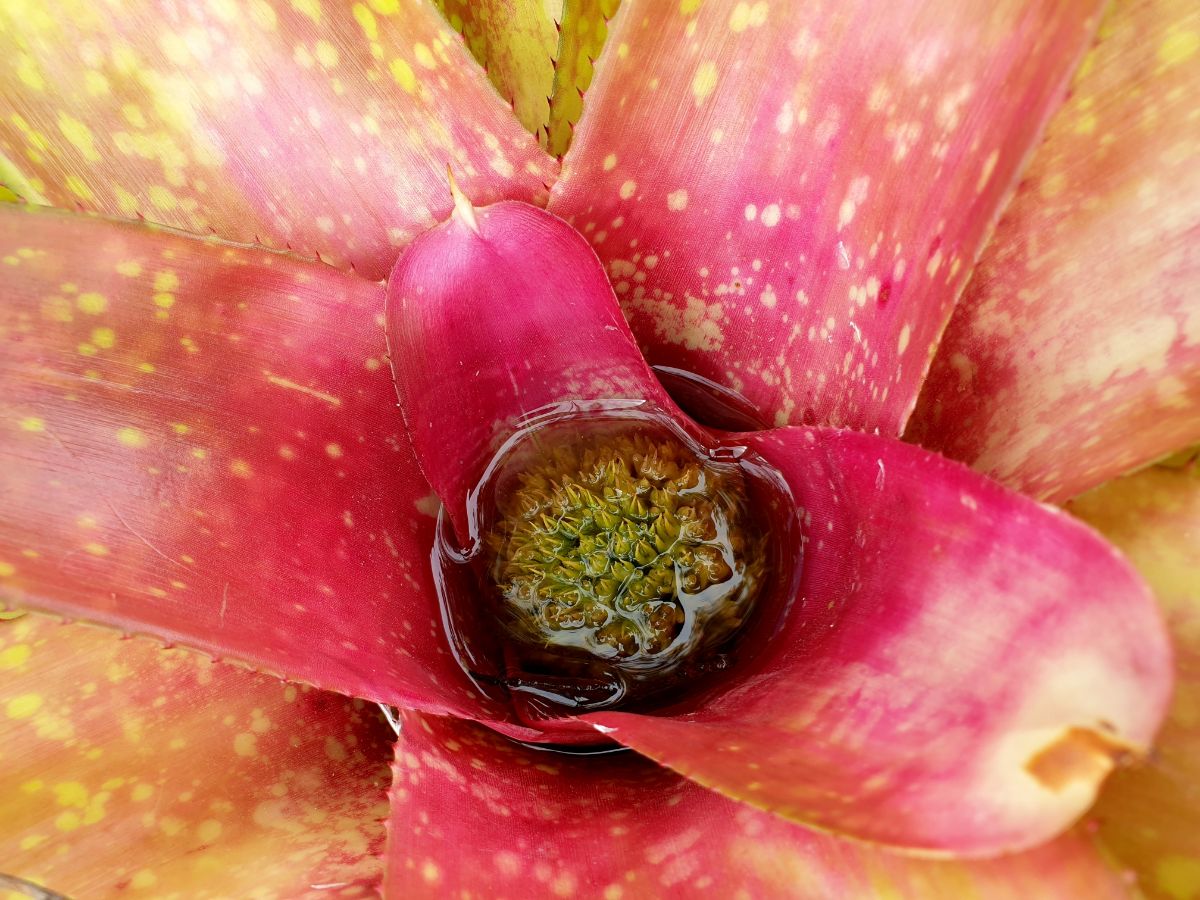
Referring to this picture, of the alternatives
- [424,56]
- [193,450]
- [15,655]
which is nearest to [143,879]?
[15,655]

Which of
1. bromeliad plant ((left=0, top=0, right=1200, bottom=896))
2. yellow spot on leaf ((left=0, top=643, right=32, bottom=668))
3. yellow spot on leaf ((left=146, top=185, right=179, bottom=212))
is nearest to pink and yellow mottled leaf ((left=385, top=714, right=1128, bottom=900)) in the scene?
bromeliad plant ((left=0, top=0, right=1200, bottom=896))

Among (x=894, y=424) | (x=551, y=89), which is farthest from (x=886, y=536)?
(x=551, y=89)

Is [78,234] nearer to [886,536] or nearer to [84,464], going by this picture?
[84,464]

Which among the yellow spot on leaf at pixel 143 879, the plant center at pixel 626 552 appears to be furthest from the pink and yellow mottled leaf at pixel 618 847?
the yellow spot on leaf at pixel 143 879

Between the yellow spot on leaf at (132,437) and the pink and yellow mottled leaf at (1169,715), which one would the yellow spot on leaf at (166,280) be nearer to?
the yellow spot on leaf at (132,437)

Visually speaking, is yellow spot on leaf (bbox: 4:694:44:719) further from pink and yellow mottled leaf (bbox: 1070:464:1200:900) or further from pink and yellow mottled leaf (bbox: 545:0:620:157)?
pink and yellow mottled leaf (bbox: 1070:464:1200:900)

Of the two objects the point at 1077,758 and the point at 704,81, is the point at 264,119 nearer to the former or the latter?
the point at 704,81
